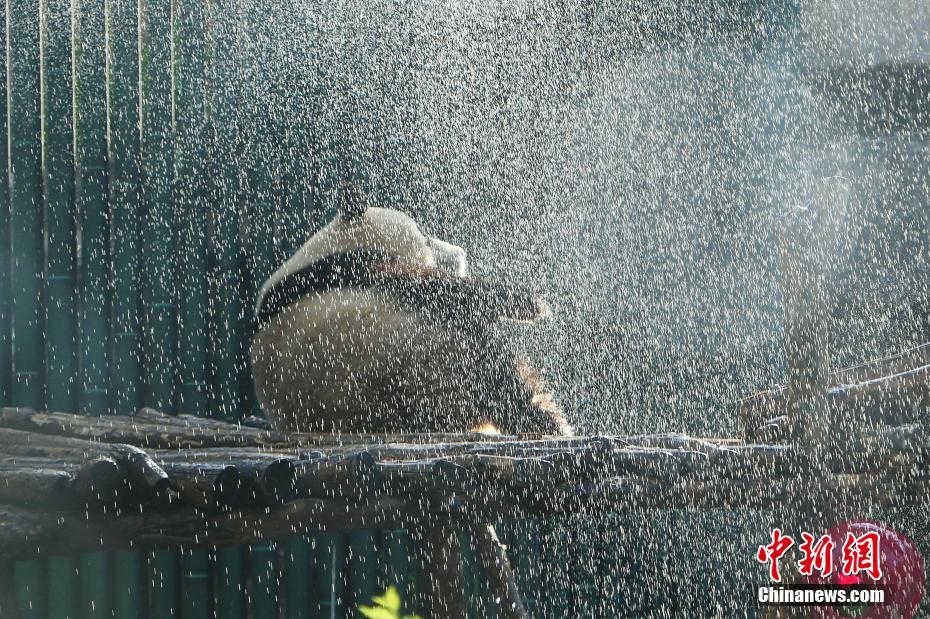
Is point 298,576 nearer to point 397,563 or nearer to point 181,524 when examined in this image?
point 397,563

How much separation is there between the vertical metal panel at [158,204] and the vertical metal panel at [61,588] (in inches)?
24.8

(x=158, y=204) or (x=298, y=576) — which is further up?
(x=158, y=204)

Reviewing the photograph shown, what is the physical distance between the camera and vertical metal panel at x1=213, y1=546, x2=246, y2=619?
3434 millimetres

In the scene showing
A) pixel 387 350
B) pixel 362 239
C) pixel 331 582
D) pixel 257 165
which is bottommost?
pixel 331 582

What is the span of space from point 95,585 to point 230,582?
47 cm

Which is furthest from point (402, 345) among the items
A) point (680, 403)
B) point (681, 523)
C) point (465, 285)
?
point (681, 523)

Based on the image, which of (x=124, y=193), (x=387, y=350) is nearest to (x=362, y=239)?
(x=387, y=350)

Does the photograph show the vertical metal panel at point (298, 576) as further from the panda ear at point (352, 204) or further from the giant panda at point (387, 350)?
the panda ear at point (352, 204)

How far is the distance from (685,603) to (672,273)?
1548 millimetres

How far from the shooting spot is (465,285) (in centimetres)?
279

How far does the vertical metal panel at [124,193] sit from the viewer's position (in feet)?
11.3

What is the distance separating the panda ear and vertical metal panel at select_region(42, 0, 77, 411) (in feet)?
3.77

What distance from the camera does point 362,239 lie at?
296 cm

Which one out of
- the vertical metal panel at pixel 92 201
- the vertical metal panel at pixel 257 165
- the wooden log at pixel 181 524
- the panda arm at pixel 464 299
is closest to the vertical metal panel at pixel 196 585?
the vertical metal panel at pixel 92 201
